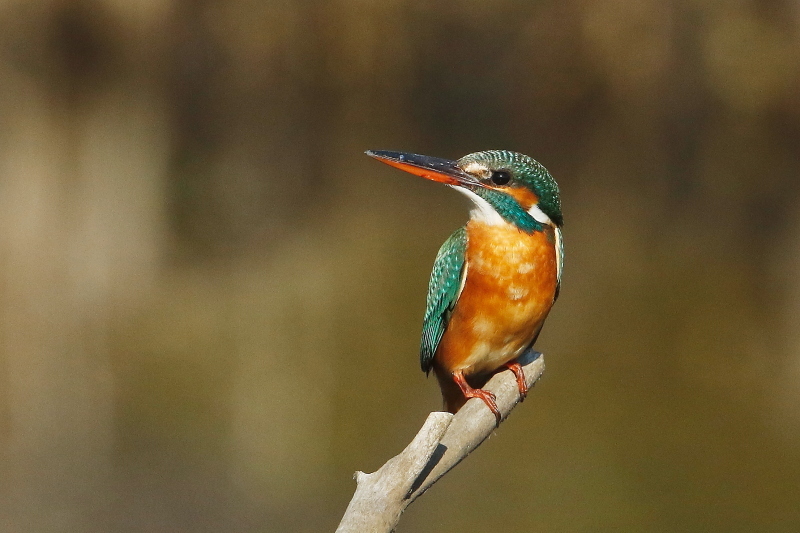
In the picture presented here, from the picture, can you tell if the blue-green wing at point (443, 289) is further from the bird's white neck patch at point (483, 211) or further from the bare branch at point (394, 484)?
the bare branch at point (394, 484)

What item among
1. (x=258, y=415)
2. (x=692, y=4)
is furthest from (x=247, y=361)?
(x=692, y=4)

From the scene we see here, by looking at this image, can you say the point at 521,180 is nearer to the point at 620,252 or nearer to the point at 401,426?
the point at 401,426

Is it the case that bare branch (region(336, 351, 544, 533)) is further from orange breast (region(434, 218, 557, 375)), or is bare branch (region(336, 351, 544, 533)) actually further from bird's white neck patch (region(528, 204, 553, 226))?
bird's white neck patch (region(528, 204, 553, 226))

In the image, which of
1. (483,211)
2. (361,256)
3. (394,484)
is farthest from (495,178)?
(361,256)

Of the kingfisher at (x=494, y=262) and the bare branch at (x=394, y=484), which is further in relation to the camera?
the kingfisher at (x=494, y=262)

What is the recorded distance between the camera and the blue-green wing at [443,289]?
294 centimetres

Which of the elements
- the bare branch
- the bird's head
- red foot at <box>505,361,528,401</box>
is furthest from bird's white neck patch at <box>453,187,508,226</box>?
the bare branch

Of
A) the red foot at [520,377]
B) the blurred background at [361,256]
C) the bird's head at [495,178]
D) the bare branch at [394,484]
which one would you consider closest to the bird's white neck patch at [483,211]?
the bird's head at [495,178]

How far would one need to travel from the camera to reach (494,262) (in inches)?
112

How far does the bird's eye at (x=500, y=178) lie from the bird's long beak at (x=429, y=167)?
39 millimetres

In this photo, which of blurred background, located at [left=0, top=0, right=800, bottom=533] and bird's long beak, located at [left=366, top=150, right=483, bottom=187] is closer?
bird's long beak, located at [left=366, top=150, right=483, bottom=187]

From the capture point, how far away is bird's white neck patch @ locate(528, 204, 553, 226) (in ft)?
9.29

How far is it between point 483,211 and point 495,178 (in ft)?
0.39

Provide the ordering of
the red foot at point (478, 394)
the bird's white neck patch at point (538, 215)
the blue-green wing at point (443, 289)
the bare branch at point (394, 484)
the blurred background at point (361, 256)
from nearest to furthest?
the bare branch at point (394, 484) < the red foot at point (478, 394) < the bird's white neck patch at point (538, 215) < the blue-green wing at point (443, 289) < the blurred background at point (361, 256)
